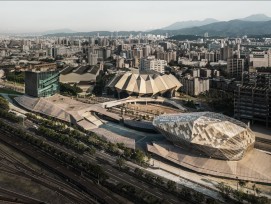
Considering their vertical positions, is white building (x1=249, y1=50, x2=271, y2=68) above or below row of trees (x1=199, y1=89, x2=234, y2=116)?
above

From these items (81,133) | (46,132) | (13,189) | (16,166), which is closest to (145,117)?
(81,133)

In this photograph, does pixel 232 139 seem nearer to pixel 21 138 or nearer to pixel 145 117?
pixel 145 117

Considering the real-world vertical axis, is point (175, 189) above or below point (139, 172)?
below

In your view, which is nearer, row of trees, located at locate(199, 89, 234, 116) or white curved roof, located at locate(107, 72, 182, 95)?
row of trees, located at locate(199, 89, 234, 116)

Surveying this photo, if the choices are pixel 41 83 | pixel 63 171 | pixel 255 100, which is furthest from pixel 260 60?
pixel 63 171

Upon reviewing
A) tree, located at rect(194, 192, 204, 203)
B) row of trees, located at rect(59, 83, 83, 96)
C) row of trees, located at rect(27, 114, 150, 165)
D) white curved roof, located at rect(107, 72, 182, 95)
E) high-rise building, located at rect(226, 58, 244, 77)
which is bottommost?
tree, located at rect(194, 192, 204, 203)

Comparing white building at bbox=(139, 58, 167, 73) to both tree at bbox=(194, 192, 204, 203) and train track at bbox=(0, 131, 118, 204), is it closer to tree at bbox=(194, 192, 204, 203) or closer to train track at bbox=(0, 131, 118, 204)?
train track at bbox=(0, 131, 118, 204)

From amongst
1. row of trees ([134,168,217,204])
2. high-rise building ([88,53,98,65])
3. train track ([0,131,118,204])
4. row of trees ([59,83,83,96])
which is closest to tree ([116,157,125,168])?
row of trees ([134,168,217,204])

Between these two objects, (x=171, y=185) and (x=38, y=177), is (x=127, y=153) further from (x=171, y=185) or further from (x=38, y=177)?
(x=38, y=177)
